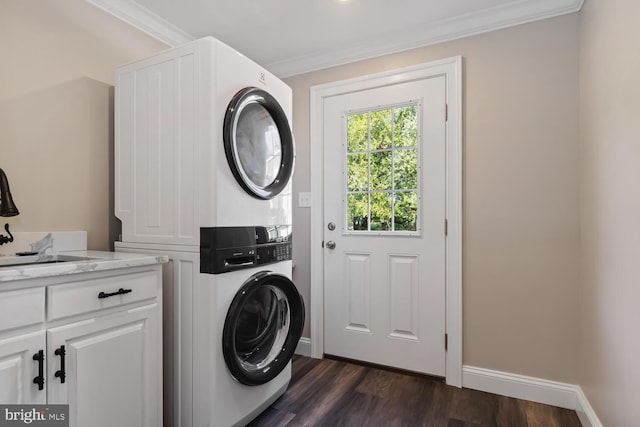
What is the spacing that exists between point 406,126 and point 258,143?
1.11 meters

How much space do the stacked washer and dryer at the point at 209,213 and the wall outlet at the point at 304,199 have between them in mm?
746

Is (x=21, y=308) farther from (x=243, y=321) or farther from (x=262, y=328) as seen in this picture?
(x=262, y=328)

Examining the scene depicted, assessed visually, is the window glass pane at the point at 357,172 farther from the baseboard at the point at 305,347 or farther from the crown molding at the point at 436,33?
the baseboard at the point at 305,347

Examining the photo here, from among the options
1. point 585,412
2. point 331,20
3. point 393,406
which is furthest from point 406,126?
point 585,412

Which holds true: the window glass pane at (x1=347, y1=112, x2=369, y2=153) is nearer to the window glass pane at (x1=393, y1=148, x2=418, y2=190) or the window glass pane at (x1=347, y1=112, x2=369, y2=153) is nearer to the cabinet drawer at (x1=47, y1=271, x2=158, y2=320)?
the window glass pane at (x1=393, y1=148, x2=418, y2=190)

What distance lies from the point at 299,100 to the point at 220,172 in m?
1.46

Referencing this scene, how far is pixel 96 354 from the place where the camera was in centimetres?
124

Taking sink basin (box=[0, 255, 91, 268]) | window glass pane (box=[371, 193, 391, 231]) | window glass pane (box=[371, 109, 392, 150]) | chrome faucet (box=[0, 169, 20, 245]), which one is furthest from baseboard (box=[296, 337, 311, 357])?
chrome faucet (box=[0, 169, 20, 245])

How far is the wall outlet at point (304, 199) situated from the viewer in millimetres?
2637

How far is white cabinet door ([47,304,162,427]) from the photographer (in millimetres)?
1141

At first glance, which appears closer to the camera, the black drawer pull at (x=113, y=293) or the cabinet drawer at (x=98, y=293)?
the cabinet drawer at (x=98, y=293)

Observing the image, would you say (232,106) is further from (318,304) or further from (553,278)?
(553,278)

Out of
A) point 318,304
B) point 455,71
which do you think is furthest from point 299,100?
point 318,304

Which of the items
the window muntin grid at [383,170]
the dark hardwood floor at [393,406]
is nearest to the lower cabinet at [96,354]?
the dark hardwood floor at [393,406]
